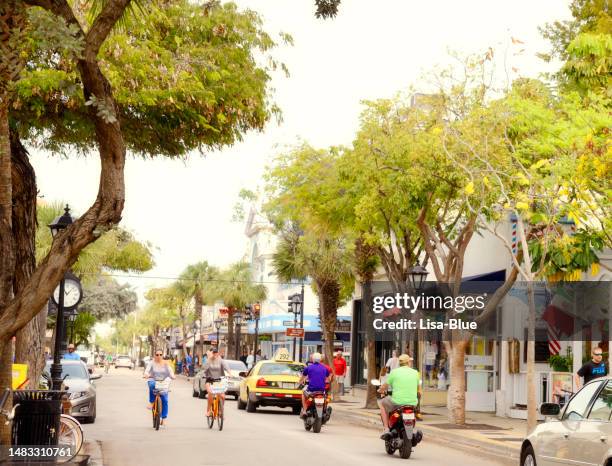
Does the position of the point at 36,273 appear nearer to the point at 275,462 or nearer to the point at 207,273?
the point at 275,462

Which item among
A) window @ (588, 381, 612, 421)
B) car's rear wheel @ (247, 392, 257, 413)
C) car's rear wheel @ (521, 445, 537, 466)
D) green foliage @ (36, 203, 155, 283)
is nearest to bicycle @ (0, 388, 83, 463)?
car's rear wheel @ (521, 445, 537, 466)

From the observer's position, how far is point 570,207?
1730cm

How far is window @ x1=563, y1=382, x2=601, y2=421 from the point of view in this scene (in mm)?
10781

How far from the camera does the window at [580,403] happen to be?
1078cm

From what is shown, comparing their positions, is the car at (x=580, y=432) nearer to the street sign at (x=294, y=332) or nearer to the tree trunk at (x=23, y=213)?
the tree trunk at (x=23, y=213)

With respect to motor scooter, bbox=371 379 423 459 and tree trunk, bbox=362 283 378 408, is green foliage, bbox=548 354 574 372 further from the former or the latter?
motor scooter, bbox=371 379 423 459

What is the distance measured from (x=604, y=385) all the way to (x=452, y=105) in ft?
48.5

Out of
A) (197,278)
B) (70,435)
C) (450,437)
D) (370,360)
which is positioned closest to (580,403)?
(70,435)

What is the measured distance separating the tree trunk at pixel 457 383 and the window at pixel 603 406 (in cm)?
1463

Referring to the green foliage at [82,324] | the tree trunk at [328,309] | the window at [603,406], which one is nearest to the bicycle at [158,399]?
the window at [603,406]

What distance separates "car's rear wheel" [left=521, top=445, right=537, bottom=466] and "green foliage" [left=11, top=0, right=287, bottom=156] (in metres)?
6.91

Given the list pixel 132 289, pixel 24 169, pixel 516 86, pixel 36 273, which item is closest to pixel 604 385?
pixel 36 273

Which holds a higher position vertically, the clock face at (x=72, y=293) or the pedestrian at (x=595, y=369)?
the clock face at (x=72, y=293)

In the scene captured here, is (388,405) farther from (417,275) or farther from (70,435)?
(417,275)
